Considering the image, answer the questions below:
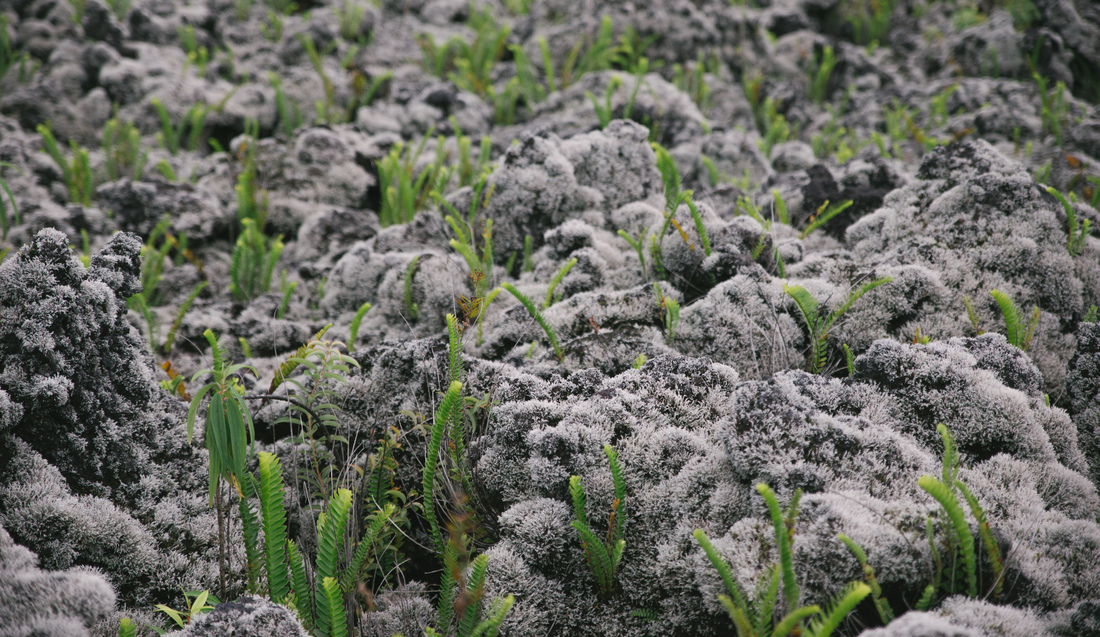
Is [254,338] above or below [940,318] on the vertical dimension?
below

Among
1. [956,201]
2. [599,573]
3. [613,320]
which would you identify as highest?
[956,201]

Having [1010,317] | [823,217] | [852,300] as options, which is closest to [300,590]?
[852,300]

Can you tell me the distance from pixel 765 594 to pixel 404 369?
4.72 feet

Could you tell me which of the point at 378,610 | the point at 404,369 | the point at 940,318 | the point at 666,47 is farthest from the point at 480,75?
the point at 378,610

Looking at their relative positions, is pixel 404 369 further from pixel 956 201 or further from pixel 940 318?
pixel 956 201

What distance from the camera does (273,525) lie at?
1.61m

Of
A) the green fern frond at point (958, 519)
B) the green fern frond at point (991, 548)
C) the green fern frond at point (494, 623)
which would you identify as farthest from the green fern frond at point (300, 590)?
the green fern frond at point (991, 548)

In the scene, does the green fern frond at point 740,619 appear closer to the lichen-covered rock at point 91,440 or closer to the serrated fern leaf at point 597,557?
the serrated fern leaf at point 597,557

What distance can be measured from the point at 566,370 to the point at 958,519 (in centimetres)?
127

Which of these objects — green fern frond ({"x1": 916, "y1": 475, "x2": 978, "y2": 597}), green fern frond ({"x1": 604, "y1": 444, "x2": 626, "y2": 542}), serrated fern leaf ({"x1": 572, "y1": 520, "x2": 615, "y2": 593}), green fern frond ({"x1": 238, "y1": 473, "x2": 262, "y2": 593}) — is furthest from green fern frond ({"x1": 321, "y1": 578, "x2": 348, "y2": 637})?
green fern frond ({"x1": 916, "y1": 475, "x2": 978, "y2": 597})

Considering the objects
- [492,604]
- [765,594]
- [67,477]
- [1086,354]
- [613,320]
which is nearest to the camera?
[765,594]

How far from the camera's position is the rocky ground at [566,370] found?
157cm

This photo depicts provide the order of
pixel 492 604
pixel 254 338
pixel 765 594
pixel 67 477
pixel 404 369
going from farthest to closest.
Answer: pixel 254 338, pixel 404 369, pixel 67 477, pixel 492 604, pixel 765 594

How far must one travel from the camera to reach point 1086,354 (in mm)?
1988
